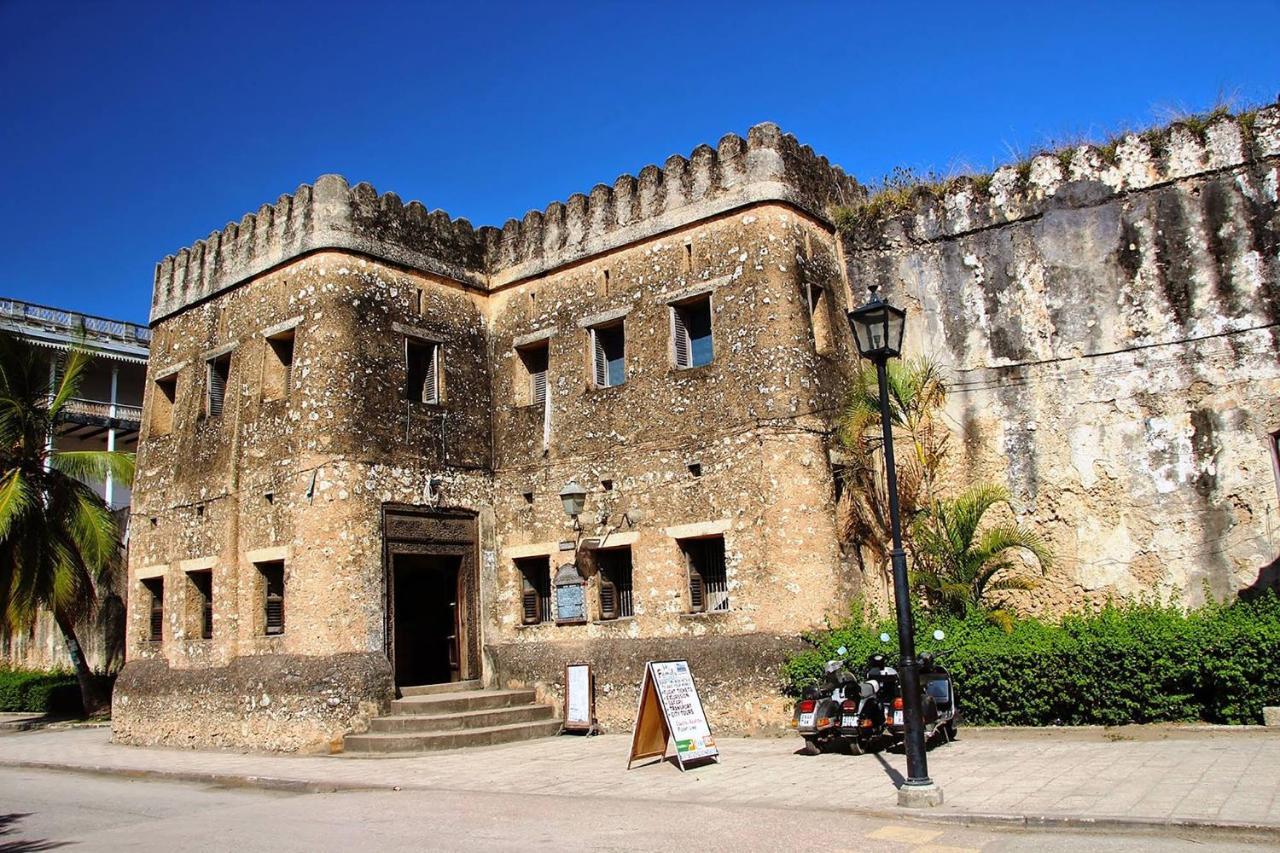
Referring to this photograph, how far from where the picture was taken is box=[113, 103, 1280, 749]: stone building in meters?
14.6

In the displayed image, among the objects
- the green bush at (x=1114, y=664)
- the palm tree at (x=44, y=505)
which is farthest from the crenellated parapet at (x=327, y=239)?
the green bush at (x=1114, y=664)

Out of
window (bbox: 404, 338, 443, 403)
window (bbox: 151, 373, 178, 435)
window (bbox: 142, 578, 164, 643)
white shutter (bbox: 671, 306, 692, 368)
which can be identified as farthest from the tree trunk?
white shutter (bbox: 671, 306, 692, 368)

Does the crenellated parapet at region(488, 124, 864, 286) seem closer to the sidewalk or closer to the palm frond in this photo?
the sidewalk

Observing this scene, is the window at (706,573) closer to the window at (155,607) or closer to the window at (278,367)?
the window at (278,367)

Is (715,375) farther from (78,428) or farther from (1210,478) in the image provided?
(78,428)

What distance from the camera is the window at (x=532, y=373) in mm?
18562

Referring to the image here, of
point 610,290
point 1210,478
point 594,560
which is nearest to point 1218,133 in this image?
point 1210,478

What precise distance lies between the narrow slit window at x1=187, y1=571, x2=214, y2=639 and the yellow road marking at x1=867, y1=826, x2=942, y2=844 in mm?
13425

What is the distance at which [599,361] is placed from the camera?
17812 mm

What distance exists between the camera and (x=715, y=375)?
16.1m

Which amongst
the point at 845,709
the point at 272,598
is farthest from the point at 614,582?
the point at 845,709

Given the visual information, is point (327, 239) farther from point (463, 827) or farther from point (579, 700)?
point (463, 827)

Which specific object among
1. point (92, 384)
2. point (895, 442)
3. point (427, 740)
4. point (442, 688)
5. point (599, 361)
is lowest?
point (427, 740)

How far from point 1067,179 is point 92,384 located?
112 ft
